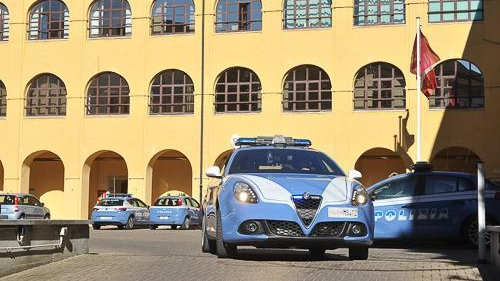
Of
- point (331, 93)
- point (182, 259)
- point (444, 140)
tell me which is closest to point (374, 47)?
point (331, 93)

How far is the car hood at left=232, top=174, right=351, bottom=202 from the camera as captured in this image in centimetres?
996

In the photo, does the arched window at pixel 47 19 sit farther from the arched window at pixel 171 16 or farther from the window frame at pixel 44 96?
the arched window at pixel 171 16

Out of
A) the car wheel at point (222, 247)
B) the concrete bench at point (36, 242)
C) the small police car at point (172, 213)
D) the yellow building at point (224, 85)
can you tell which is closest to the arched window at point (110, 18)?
the yellow building at point (224, 85)

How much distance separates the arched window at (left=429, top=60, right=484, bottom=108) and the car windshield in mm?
23613

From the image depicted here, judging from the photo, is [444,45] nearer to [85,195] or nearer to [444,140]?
[444,140]

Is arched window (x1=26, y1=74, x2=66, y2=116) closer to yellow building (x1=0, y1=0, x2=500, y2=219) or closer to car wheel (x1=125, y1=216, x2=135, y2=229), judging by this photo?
yellow building (x1=0, y1=0, x2=500, y2=219)

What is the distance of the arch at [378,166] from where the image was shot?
125ft

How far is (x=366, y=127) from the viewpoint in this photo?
115 ft

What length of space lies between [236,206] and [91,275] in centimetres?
197

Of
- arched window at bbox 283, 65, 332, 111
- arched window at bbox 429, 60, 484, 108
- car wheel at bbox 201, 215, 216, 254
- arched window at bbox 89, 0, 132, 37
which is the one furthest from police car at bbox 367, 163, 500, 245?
arched window at bbox 89, 0, 132, 37

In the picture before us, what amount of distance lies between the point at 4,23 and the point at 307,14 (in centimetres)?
1565

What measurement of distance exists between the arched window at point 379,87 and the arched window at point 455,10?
114 inches

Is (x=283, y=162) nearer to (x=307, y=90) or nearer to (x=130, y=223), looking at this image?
(x=130, y=223)

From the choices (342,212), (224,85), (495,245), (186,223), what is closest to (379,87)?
(224,85)
